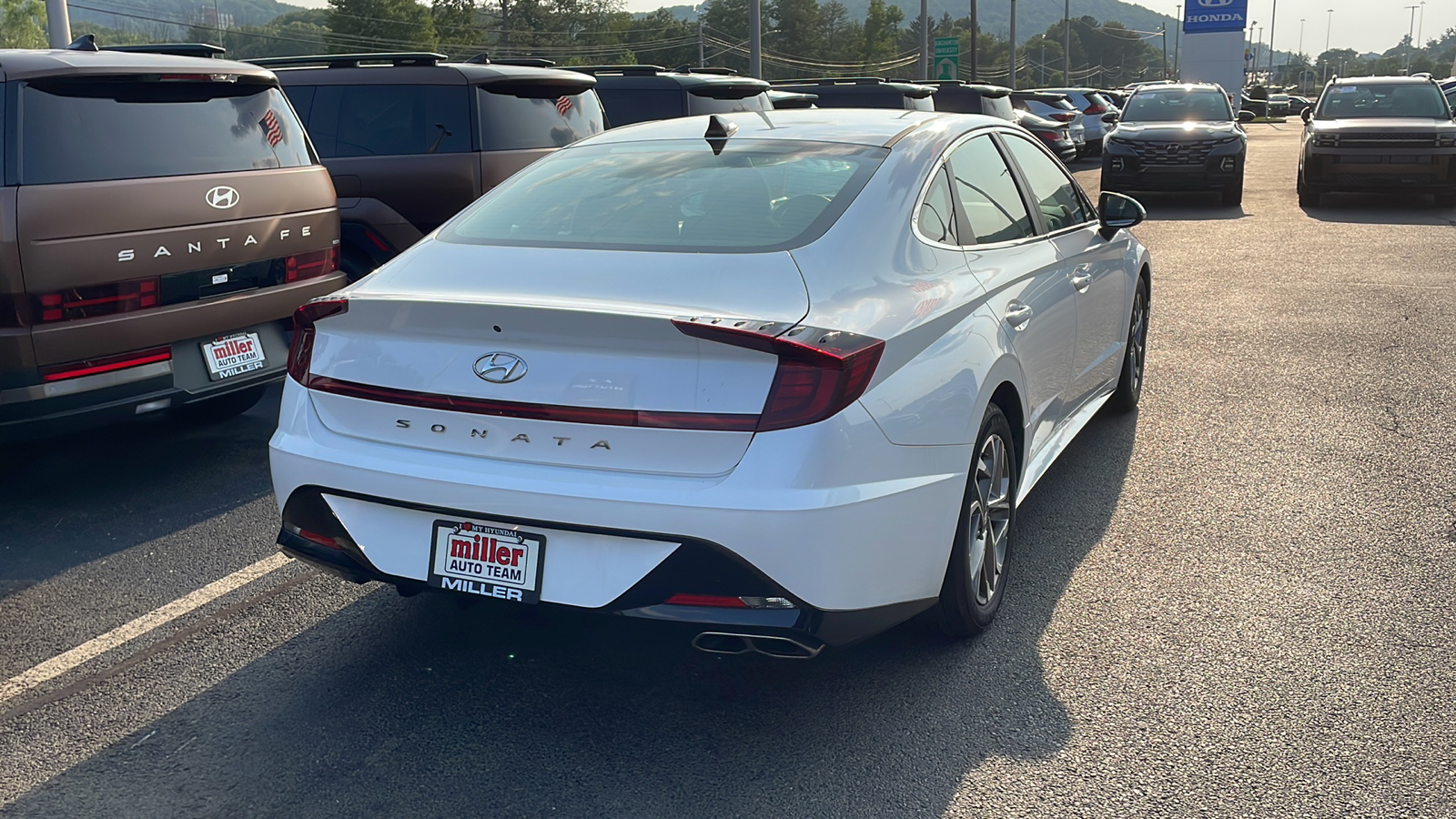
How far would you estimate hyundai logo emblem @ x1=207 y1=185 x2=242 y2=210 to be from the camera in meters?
5.58

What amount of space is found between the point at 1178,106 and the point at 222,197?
16.3m

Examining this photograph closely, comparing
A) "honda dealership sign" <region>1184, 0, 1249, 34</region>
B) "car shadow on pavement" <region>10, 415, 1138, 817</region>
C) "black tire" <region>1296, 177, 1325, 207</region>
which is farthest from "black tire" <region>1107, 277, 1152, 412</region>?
"honda dealership sign" <region>1184, 0, 1249, 34</region>

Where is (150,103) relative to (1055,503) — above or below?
above

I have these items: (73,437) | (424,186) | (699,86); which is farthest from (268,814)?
(699,86)

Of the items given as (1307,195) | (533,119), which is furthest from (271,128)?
(1307,195)

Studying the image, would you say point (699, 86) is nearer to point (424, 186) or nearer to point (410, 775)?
point (424, 186)

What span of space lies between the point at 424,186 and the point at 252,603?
165 inches

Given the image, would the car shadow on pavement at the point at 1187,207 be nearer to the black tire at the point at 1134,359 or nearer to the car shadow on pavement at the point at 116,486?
the black tire at the point at 1134,359

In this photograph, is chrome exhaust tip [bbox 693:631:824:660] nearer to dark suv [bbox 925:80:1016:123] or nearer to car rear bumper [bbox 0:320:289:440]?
car rear bumper [bbox 0:320:289:440]

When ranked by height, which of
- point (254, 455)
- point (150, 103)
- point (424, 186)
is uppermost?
point (150, 103)

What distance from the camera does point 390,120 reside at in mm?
8102

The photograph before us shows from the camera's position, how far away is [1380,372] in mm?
7504

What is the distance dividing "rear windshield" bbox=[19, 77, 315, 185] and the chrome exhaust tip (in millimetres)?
3593

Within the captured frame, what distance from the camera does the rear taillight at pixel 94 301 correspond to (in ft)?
16.1
